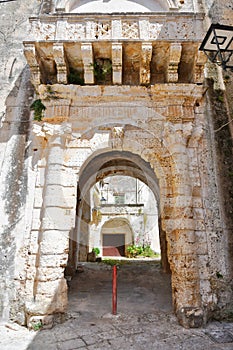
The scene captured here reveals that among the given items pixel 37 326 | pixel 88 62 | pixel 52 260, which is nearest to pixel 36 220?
pixel 52 260

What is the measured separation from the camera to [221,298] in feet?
13.1

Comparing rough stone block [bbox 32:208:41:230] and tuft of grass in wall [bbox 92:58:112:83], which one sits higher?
tuft of grass in wall [bbox 92:58:112:83]

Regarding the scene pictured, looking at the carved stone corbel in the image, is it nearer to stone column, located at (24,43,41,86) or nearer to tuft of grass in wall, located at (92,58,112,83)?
tuft of grass in wall, located at (92,58,112,83)

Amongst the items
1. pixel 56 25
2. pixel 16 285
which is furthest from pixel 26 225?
pixel 56 25

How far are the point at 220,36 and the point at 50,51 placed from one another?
2.86m

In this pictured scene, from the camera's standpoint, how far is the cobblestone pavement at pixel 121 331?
3145 millimetres

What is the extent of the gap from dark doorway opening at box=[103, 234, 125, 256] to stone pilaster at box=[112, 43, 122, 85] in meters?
13.4

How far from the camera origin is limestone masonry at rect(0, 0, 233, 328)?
3.96m

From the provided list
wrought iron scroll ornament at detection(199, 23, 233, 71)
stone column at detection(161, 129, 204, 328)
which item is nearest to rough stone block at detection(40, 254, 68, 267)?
stone column at detection(161, 129, 204, 328)

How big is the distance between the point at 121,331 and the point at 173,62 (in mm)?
4332

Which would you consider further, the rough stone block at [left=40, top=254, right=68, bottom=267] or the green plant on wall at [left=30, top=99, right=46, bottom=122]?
the green plant on wall at [left=30, top=99, right=46, bottom=122]

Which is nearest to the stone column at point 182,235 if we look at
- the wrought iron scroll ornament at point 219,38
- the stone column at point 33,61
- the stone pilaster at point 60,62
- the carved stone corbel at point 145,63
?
the carved stone corbel at point 145,63

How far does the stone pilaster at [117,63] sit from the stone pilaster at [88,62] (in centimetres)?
38

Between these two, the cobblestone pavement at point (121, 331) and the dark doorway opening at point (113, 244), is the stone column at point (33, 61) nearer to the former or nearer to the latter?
the cobblestone pavement at point (121, 331)
